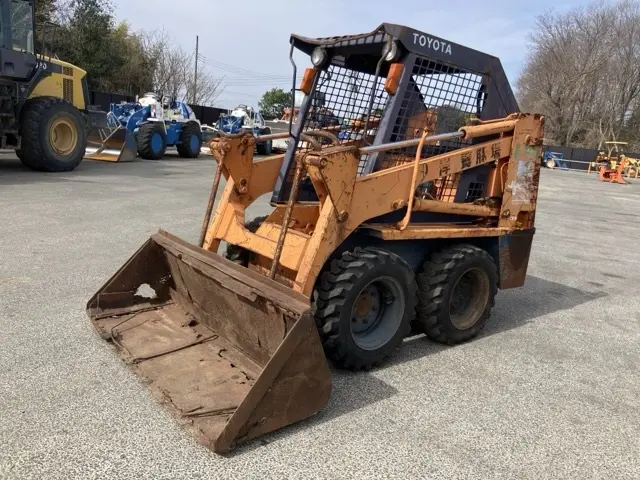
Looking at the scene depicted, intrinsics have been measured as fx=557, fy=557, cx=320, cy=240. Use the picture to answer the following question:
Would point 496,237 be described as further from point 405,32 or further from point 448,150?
point 405,32

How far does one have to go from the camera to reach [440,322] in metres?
4.33

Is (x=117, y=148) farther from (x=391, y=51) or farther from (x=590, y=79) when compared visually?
(x=590, y=79)

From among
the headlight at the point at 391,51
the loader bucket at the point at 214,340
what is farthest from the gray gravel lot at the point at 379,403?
the headlight at the point at 391,51

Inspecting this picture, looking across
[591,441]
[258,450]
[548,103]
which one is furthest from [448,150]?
[548,103]

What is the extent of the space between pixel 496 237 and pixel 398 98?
1.56 metres

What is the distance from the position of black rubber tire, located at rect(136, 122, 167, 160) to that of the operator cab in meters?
5.27

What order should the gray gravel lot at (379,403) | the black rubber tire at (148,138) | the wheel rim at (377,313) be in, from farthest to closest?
the black rubber tire at (148,138) → the wheel rim at (377,313) → the gray gravel lot at (379,403)

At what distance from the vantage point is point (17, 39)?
463 inches

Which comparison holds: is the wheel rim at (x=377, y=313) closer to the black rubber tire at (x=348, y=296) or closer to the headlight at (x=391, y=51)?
the black rubber tire at (x=348, y=296)

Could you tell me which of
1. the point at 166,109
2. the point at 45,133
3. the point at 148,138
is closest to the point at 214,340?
the point at 45,133

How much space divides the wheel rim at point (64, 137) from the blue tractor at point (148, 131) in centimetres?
298

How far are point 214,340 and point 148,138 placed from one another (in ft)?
48.8

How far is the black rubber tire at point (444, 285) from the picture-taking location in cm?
427

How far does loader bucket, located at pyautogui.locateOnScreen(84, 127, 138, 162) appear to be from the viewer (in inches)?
632
